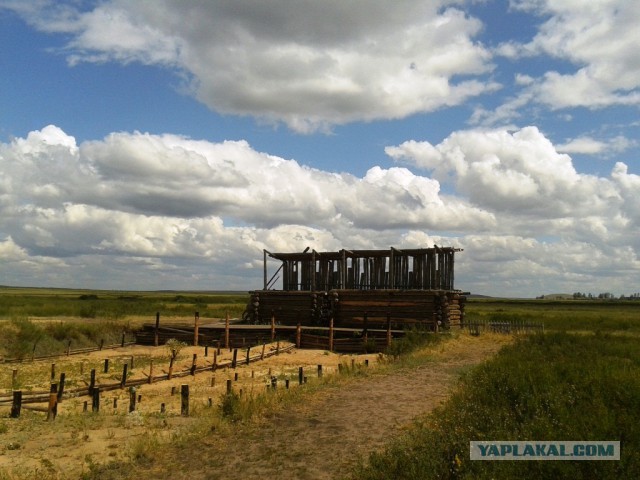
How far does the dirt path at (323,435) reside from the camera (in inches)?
315

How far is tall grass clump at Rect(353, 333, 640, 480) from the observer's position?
21.4ft

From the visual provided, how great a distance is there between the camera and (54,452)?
909 centimetres

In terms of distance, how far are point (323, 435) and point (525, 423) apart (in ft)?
11.3

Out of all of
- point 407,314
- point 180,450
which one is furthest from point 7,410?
point 407,314

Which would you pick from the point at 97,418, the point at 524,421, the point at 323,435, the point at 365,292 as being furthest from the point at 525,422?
the point at 365,292

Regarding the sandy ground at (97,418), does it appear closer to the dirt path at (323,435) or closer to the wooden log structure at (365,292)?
the dirt path at (323,435)

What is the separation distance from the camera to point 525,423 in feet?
27.3

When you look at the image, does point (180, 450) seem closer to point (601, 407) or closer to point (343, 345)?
point (601, 407)

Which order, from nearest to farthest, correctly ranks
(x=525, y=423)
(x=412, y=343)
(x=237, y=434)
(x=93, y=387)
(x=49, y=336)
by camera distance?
1. (x=525, y=423)
2. (x=237, y=434)
3. (x=93, y=387)
4. (x=412, y=343)
5. (x=49, y=336)

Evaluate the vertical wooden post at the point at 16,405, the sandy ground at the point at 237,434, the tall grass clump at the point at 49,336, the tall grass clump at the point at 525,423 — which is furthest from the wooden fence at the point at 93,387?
the tall grass clump at the point at 49,336

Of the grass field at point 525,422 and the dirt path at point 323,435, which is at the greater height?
the grass field at point 525,422

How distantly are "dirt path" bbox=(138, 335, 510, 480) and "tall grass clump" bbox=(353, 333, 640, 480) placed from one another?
0.67 metres

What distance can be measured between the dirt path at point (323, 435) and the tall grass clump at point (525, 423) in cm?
67

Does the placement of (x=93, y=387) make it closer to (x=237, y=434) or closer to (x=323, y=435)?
(x=237, y=434)
